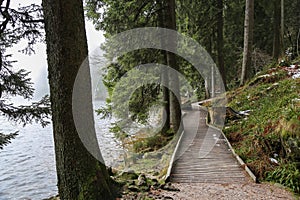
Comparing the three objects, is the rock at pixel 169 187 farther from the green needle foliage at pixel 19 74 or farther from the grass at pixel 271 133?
the green needle foliage at pixel 19 74

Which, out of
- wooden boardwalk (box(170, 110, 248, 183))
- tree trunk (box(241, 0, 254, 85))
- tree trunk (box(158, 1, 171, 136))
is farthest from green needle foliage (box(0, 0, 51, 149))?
tree trunk (box(241, 0, 254, 85))

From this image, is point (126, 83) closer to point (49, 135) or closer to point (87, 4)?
point (87, 4)

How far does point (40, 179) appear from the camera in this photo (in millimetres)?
10602

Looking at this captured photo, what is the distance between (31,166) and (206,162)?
973cm

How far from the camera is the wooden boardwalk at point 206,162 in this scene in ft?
16.7

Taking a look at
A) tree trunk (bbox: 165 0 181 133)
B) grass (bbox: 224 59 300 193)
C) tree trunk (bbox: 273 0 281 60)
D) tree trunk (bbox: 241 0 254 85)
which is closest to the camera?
grass (bbox: 224 59 300 193)

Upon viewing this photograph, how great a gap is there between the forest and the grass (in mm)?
29

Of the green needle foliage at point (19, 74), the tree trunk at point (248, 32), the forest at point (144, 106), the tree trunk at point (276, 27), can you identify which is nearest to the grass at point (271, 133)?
the forest at point (144, 106)

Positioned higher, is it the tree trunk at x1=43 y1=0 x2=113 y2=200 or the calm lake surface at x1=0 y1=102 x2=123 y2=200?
the tree trunk at x1=43 y1=0 x2=113 y2=200

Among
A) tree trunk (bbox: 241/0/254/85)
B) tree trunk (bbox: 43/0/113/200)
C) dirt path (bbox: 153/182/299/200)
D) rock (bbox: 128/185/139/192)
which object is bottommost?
dirt path (bbox: 153/182/299/200)

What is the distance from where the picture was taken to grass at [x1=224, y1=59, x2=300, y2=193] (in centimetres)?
462

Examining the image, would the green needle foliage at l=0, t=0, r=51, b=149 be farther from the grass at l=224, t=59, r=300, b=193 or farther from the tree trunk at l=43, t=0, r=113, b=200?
the grass at l=224, t=59, r=300, b=193

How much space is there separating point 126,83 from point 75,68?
672 centimetres

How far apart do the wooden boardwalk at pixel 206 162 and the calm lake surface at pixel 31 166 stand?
4340 millimetres
